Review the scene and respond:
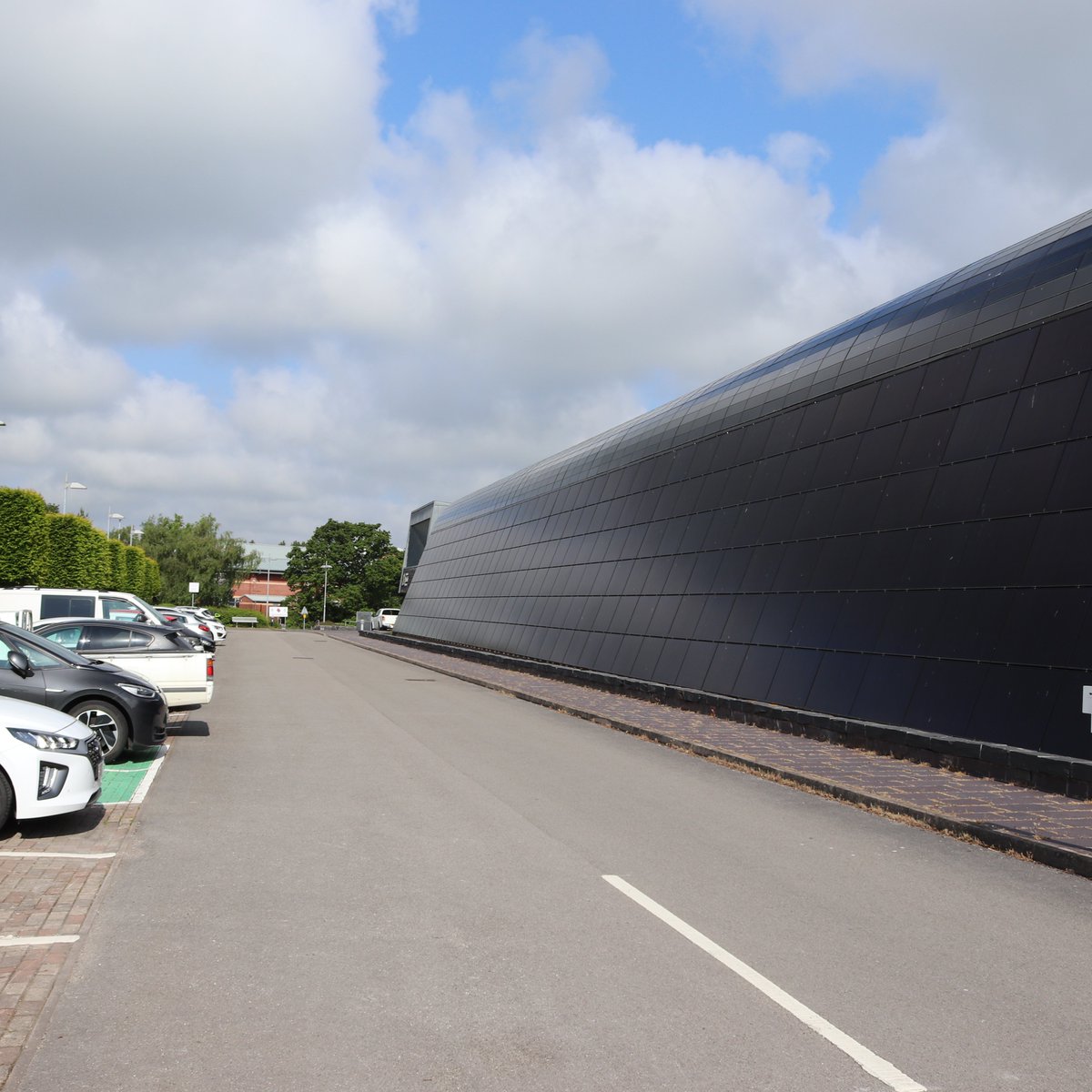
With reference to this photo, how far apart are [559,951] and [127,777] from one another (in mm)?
7442

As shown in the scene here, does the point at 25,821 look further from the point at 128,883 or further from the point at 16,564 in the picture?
the point at 16,564

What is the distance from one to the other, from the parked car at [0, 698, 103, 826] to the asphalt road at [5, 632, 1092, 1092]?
0.64 metres

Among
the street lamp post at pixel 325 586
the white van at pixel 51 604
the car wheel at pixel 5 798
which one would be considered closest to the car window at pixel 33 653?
the car wheel at pixel 5 798

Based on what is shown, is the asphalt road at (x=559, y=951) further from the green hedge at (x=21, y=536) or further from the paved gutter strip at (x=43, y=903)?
the green hedge at (x=21, y=536)

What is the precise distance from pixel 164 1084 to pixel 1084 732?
991cm

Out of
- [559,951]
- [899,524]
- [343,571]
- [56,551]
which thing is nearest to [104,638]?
[559,951]

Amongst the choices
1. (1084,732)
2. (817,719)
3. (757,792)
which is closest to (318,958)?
(757,792)

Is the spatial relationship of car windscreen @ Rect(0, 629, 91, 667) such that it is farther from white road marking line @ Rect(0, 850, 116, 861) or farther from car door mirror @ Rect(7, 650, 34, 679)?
white road marking line @ Rect(0, 850, 116, 861)

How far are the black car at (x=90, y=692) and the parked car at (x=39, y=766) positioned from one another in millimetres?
3094

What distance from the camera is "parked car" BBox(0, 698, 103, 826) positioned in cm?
790

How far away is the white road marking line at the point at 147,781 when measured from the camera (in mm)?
10148

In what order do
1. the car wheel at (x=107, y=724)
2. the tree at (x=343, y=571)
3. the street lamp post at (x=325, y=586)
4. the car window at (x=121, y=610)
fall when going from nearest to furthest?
the car wheel at (x=107, y=724)
the car window at (x=121, y=610)
the street lamp post at (x=325, y=586)
the tree at (x=343, y=571)

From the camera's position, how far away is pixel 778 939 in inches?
237

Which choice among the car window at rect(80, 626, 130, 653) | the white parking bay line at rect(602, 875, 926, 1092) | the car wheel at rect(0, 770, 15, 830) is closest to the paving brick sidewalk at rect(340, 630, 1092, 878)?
the white parking bay line at rect(602, 875, 926, 1092)
